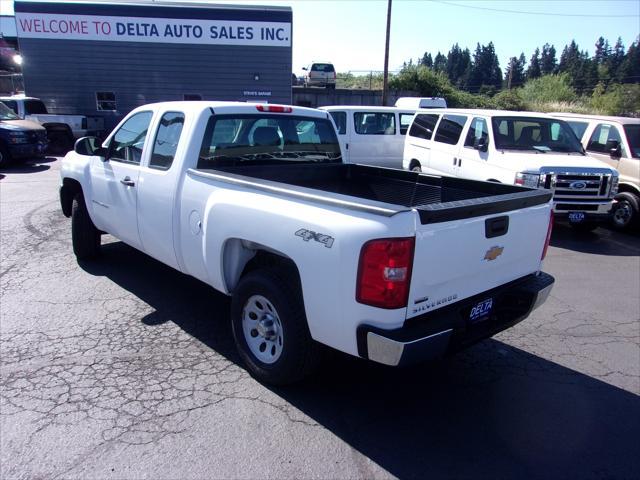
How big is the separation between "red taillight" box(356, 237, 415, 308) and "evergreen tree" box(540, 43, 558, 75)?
136637mm

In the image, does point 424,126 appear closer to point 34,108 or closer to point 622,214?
point 622,214

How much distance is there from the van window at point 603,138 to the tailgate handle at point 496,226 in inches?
287

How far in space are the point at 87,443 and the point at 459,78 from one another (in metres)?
122

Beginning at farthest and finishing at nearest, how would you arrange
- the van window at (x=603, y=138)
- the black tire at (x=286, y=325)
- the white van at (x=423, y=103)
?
the white van at (x=423, y=103) < the van window at (x=603, y=138) < the black tire at (x=286, y=325)

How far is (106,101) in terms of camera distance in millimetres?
21812

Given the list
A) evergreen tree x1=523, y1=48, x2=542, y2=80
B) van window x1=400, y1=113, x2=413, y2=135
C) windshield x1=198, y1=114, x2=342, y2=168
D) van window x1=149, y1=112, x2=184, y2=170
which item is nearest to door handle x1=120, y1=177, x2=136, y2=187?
van window x1=149, y1=112, x2=184, y2=170

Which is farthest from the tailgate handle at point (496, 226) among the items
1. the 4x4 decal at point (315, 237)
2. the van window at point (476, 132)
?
the van window at point (476, 132)

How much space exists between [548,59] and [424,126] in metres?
135

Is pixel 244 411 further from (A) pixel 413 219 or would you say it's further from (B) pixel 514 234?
(B) pixel 514 234

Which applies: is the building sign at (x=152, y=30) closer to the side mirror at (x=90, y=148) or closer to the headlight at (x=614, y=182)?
the headlight at (x=614, y=182)

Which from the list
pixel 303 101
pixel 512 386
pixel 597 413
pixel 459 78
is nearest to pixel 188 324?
pixel 512 386

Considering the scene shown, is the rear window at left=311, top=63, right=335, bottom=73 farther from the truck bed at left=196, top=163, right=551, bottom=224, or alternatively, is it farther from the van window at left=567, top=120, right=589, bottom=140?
the truck bed at left=196, top=163, right=551, bottom=224

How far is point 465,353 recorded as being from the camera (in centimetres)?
403

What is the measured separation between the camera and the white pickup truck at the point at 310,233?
8.53 feet
